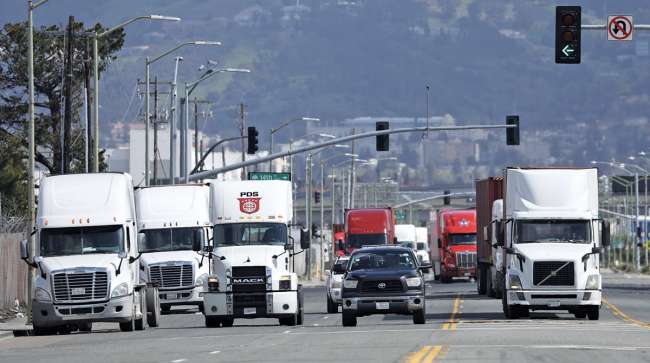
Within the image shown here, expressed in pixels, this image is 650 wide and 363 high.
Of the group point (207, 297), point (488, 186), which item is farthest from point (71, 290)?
point (488, 186)

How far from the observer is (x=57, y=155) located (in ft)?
291

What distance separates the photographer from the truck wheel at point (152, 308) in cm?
4716

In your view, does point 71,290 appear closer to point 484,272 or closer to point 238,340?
point 238,340

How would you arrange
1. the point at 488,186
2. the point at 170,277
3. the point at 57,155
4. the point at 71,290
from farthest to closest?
the point at 57,155, the point at 488,186, the point at 170,277, the point at 71,290

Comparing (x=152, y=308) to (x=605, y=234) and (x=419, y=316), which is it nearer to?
(x=419, y=316)

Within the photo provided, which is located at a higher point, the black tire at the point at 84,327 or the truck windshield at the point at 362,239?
the truck windshield at the point at 362,239

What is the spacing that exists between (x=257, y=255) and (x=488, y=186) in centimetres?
2085

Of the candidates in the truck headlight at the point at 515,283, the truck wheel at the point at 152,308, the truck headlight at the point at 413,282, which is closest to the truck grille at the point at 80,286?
the truck wheel at the point at 152,308

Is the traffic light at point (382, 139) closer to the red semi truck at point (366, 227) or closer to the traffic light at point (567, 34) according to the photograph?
the red semi truck at point (366, 227)

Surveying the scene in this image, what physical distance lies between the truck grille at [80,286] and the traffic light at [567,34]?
1190 cm

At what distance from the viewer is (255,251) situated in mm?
45156

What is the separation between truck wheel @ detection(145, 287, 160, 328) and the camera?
1857 inches

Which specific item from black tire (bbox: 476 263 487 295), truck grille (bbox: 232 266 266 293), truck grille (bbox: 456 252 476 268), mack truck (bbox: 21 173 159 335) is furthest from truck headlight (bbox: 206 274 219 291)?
truck grille (bbox: 456 252 476 268)

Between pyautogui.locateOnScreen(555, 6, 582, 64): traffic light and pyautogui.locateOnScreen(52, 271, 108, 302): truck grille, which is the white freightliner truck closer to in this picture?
pyautogui.locateOnScreen(52, 271, 108, 302): truck grille
